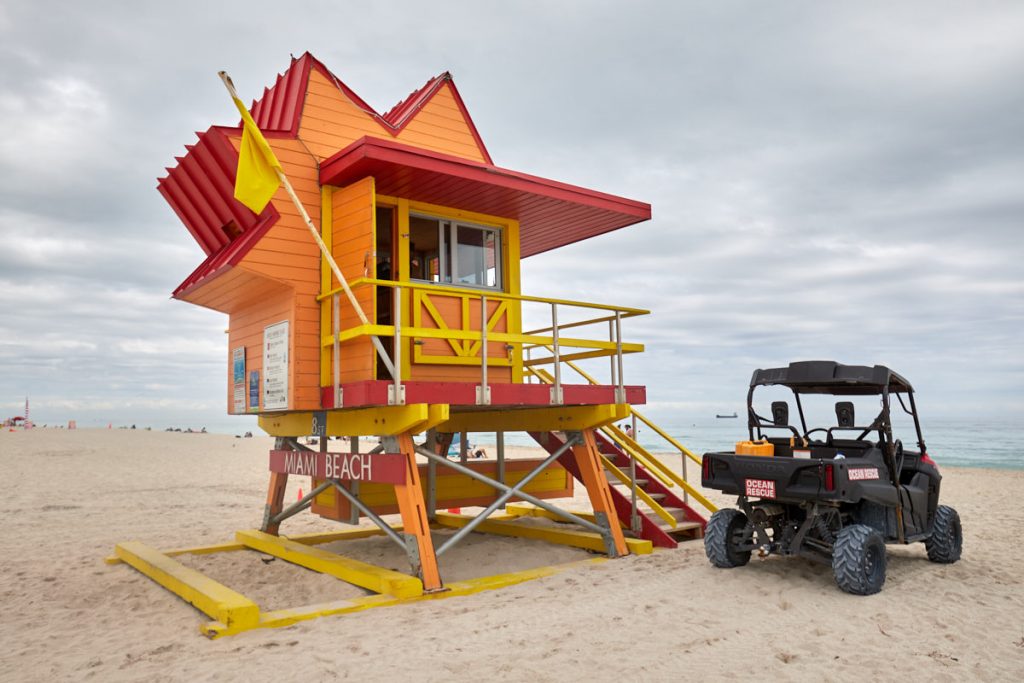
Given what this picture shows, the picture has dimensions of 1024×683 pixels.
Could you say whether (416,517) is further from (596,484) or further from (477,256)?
(477,256)

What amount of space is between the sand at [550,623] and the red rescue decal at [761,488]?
3.15ft

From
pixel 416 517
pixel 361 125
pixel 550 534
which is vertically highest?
pixel 361 125

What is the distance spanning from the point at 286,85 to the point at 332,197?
Answer: 2279 millimetres

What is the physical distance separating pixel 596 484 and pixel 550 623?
12.7ft

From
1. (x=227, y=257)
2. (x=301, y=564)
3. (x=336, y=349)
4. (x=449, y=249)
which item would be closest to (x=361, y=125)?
(x=449, y=249)

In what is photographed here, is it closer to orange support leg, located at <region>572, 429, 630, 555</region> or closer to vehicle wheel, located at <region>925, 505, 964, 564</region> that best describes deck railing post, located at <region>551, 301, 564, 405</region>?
orange support leg, located at <region>572, 429, 630, 555</region>

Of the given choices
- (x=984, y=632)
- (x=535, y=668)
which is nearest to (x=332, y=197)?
(x=535, y=668)

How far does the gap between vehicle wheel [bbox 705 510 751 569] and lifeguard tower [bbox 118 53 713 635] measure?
169 centimetres

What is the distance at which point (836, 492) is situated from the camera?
25.1 ft

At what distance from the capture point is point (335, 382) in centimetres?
882

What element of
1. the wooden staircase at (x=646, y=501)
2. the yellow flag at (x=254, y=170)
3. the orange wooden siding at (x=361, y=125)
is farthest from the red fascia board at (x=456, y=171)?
the wooden staircase at (x=646, y=501)

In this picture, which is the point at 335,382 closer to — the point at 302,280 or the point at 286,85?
the point at 302,280

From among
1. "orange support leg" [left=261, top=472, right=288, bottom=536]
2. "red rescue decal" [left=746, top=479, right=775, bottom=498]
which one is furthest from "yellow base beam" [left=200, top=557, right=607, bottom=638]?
"orange support leg" [left=261, top=472, right=288, bottom=536]

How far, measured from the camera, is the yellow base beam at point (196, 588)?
6.77 metres
